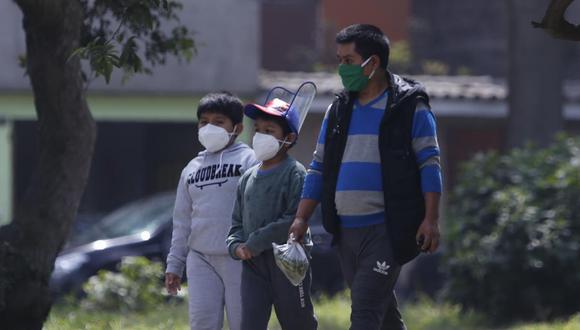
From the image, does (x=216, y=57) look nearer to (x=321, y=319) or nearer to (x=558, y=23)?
(x=321, y=319)

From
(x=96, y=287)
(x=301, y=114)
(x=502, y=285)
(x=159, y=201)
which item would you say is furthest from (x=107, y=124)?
(x=301, y=114)

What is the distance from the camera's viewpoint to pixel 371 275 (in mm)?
6180

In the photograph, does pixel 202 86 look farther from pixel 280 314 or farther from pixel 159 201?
pixel 280 314

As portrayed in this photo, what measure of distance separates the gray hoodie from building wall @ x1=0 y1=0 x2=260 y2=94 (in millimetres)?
11942

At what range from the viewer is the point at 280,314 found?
6.50 metres

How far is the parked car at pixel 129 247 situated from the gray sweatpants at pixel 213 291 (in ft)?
19.2

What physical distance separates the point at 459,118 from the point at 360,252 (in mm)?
13867

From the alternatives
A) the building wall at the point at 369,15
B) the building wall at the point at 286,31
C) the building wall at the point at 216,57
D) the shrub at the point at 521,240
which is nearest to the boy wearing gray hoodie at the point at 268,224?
the shrub at the point at 521,240

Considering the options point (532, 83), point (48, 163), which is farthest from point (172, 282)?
point (532, 83)

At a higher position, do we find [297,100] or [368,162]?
[297,100]

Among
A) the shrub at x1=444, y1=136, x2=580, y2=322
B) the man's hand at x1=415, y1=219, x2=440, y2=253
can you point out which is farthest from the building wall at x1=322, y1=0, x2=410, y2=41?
the man's hand at x1=415, y1=219, x2=440, y2=253

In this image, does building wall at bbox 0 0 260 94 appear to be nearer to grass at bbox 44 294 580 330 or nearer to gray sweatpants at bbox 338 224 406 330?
grass at bbox 44 294 580 330

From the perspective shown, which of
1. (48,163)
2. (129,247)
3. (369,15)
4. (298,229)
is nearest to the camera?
(298,229)

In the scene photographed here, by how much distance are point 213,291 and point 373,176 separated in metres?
1.14
